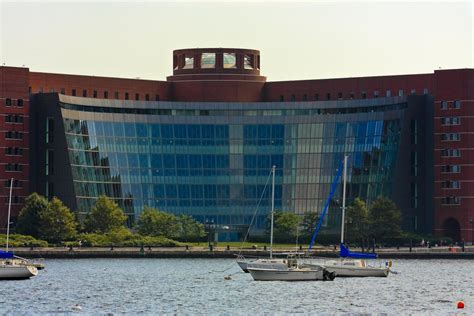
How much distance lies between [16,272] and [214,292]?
69.5 ft

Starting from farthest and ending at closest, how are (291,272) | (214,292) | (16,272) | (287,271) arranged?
A: (287,271), (291,272), (16,272), (214,292)

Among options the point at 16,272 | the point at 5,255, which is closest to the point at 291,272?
the point at 16,272

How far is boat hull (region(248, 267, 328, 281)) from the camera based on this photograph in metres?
158

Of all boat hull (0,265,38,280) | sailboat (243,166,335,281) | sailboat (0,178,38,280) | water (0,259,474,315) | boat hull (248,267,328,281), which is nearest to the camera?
water (0,259,474,315)

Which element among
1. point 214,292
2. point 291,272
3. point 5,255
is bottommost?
point 214,292

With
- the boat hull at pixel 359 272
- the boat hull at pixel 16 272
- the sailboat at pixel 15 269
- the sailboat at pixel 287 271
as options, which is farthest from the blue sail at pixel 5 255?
the boat hull at pixel 359 272

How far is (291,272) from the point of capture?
158 meters

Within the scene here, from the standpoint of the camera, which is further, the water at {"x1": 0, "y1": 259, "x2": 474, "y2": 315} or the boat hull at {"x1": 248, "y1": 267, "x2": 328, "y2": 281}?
the boat hull at {"x1": 248, "y1": 267, "x2": 328, "y2": 281}

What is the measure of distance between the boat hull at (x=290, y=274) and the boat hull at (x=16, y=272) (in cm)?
2141

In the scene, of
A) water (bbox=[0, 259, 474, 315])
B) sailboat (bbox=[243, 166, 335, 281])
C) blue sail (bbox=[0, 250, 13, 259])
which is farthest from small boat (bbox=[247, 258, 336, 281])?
blue sail (bbox=[0, 250, 13, 259])

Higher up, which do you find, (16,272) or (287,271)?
(287,271)

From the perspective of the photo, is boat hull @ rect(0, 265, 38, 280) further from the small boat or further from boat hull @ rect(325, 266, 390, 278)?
boat hull @ rect(325, 266, 390, 278)

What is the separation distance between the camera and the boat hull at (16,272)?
156 meters

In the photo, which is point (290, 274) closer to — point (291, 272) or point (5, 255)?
point (291, 272)
